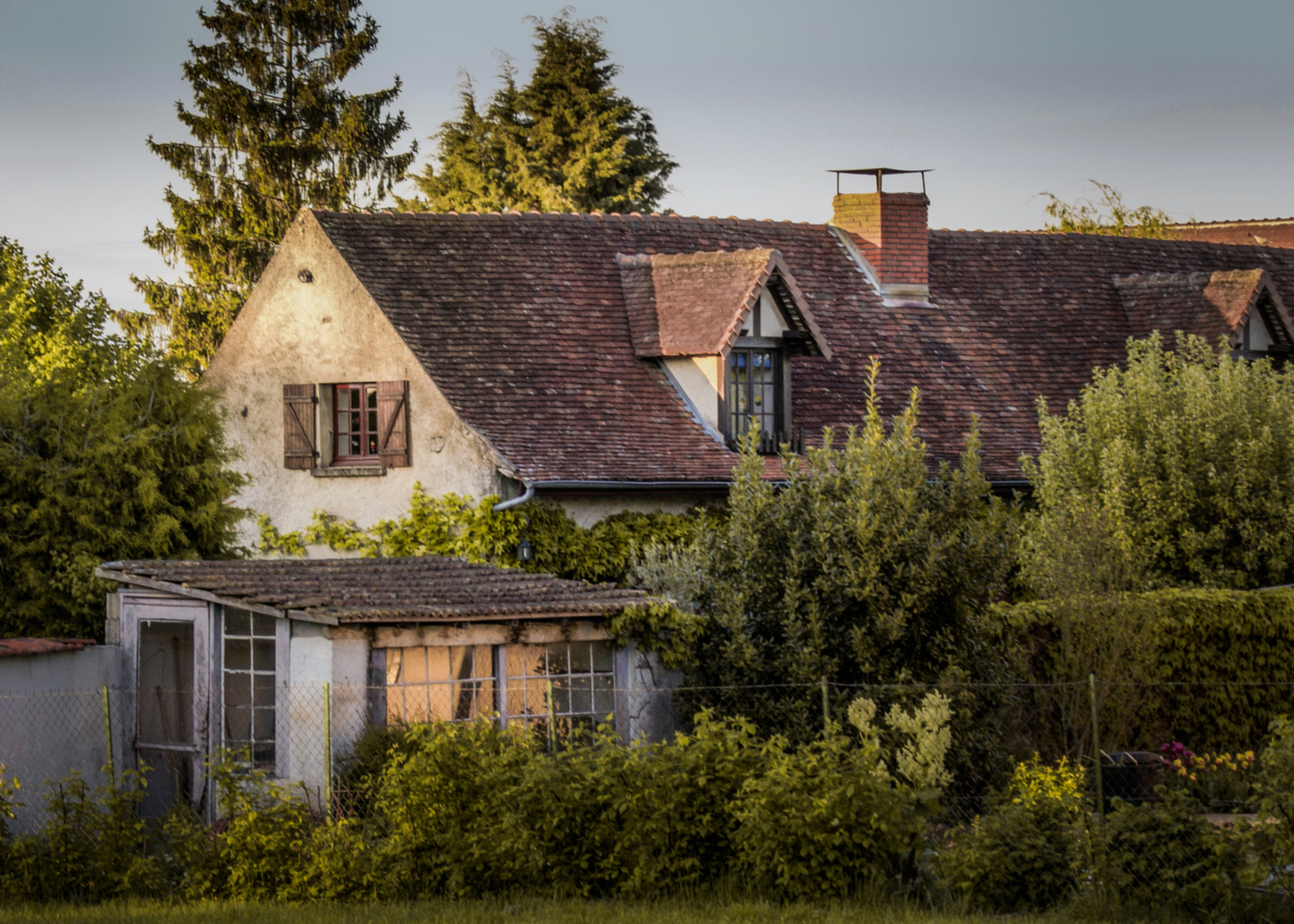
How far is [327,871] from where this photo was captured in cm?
1053

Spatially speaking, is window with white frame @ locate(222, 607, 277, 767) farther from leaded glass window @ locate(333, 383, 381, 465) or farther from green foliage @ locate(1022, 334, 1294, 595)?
green foliage @ locate(1022, 334, 1294, 595)

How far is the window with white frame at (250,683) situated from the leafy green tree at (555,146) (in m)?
26.3

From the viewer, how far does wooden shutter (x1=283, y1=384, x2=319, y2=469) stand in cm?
2134

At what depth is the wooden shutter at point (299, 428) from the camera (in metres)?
21.3

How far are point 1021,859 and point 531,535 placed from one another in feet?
32.9

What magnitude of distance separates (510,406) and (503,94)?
77.1 ft

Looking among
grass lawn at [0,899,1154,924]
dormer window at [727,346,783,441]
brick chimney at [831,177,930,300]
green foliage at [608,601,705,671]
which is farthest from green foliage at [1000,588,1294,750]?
brick chimney at [831,177,930,300]

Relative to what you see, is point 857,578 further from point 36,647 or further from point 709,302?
point 709,302

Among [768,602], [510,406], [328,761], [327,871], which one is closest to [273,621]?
[328,761]

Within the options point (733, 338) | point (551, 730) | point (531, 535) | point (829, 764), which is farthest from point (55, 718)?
point (733, 338)

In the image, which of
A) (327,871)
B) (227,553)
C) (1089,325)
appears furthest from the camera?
(1089,325)

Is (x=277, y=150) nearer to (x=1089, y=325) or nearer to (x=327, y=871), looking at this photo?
(x=1089, y=325)

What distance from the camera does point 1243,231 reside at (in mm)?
50156

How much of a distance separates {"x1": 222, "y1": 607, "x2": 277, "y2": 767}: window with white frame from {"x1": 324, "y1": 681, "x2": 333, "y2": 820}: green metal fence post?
32.1 inches
